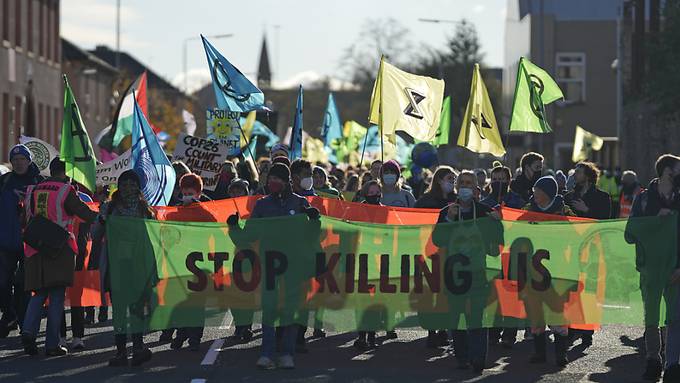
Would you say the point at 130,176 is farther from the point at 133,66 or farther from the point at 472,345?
the point at 133,66

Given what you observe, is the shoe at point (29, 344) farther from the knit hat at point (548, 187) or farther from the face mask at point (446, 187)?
the knit hat at point (548, 187)

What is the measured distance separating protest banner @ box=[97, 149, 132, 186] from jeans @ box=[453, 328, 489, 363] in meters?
6.96

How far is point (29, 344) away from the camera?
532 inches

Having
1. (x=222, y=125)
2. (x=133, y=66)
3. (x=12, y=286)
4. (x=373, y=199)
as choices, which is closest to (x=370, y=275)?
(x=373, y=199)

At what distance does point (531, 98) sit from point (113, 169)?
5.25 metres

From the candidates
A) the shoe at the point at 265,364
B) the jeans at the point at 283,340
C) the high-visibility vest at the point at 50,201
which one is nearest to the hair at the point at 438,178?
the jeans at the point at 283,340

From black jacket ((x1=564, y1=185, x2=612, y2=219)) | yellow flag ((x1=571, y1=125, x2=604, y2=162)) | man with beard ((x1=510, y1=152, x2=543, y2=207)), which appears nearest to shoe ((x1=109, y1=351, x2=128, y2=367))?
black jacket ((x1=564, y1=185, x2=612, y2=219))

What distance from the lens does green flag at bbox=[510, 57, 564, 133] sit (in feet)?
64.6

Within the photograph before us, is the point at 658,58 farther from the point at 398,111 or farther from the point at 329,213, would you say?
the point at 329,213

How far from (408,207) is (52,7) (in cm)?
4096

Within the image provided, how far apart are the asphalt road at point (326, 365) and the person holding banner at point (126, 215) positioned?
0.48 feet

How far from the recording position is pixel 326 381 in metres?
12.1

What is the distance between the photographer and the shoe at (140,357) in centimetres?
1290

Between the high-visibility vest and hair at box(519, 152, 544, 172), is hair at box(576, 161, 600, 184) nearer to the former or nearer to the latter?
hair at box(519, 152, 544, 172)
